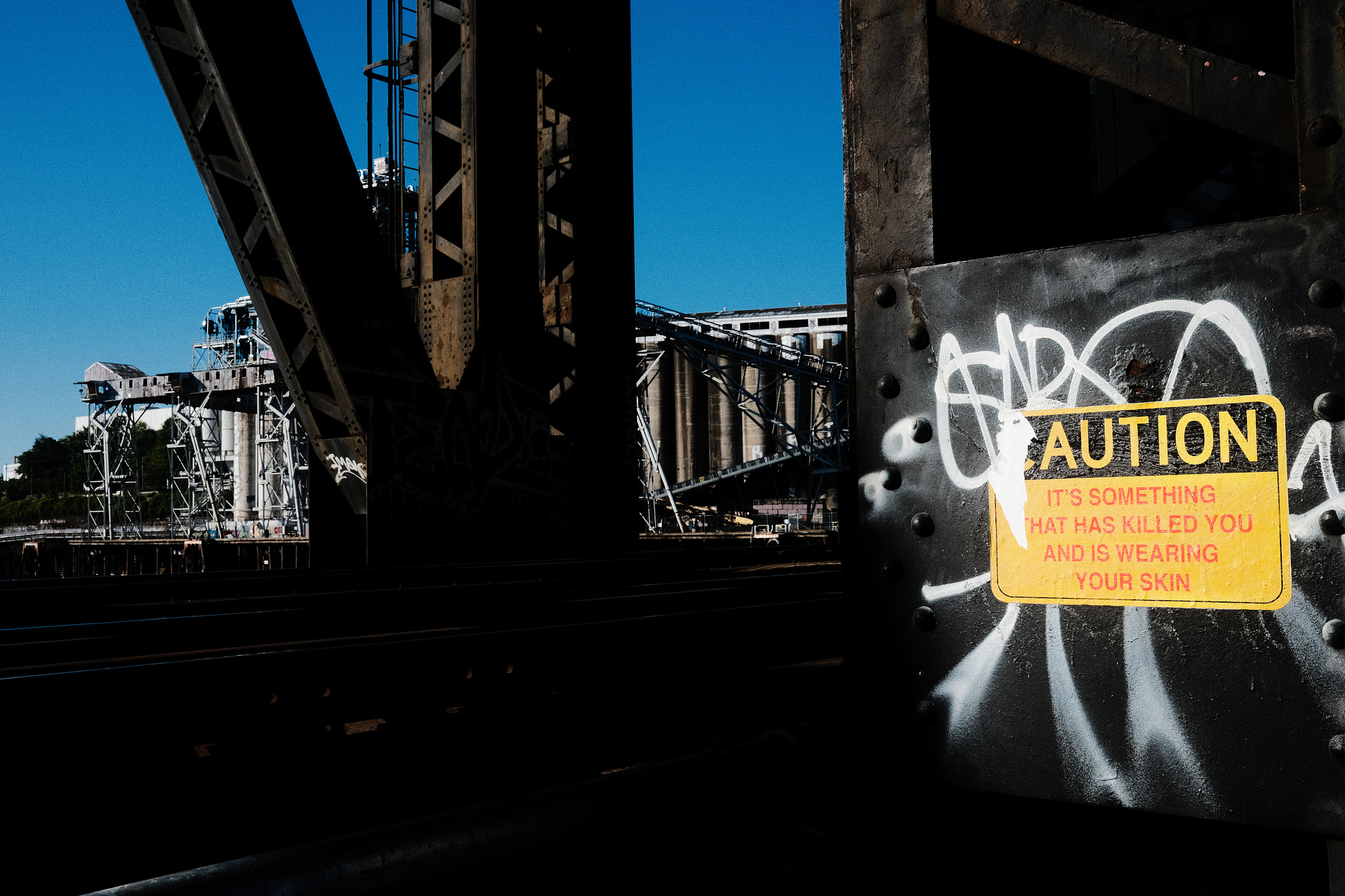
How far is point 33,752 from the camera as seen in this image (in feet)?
8.31

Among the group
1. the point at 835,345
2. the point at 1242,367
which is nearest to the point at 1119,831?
the point at 1242,367

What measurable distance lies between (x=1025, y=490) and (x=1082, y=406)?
183 mm

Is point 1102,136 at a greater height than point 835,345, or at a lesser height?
lesser

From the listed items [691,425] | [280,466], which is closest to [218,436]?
[280,466]

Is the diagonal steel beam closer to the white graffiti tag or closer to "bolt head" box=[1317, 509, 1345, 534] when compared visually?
the white graffiti tag

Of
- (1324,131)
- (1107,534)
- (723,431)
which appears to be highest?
(723,431)

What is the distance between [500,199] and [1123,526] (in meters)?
7.16

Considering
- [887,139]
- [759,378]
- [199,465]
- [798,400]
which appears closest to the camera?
[887,139]

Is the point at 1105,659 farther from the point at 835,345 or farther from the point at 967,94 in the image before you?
the point at 835,345

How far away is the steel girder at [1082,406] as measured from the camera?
162cm

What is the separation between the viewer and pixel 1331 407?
5.22 ft

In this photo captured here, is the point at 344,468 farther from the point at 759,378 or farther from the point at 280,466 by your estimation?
the point at 280,466

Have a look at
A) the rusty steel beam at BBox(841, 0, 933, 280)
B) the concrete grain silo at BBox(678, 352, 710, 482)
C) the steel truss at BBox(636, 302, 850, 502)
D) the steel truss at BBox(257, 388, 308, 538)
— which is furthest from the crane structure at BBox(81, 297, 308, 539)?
the rusty steel beam at BBox(841, 0, 933, 280)

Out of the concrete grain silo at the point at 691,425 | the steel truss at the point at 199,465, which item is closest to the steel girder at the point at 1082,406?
the steel truss at the point at 199,465
